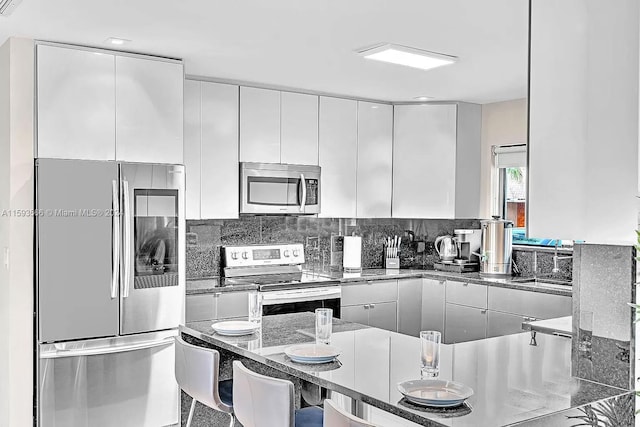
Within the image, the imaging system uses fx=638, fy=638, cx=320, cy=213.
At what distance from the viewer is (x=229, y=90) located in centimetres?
484

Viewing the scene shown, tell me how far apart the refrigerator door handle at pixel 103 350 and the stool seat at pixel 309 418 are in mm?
1507

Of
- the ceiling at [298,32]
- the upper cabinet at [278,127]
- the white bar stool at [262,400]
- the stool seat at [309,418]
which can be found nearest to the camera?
the white bar stool at [262,400]

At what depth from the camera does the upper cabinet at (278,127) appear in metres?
4.96

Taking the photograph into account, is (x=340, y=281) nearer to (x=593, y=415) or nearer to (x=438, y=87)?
(x=438, y=87)

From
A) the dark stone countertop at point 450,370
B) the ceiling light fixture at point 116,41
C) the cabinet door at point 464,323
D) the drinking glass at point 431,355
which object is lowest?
the cabinet door at point 464,323

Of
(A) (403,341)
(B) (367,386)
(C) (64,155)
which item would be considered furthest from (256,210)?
(B) (367,386)

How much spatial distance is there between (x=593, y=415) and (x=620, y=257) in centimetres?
53

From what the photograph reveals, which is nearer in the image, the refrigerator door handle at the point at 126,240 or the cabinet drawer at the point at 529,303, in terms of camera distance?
the refrigerator door handle at the point at 126,240

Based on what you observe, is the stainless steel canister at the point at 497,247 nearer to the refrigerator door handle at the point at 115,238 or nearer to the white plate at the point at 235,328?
the white plate at the point at 235,328

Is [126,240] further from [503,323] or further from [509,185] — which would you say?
[509,185]

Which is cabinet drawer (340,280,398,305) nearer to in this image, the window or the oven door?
the oven door

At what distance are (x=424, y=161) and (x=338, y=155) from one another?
83cm

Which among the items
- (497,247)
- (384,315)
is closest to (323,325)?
(384,315)

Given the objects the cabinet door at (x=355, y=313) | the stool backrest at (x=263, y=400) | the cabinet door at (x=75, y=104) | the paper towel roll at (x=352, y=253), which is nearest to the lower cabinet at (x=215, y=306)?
the cabinet door at (x=355, y=313)
